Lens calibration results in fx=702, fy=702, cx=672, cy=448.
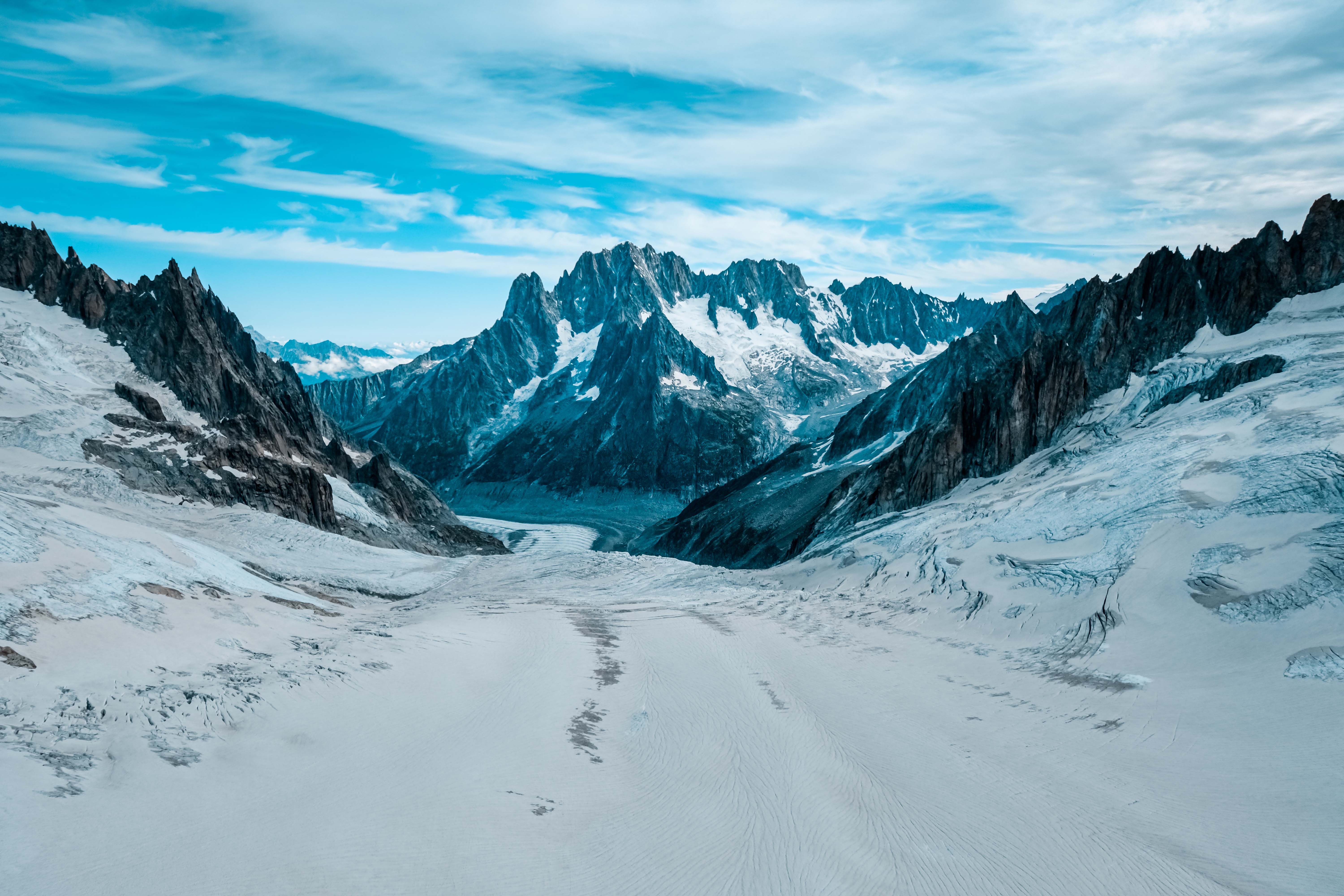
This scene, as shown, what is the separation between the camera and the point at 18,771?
9875 mm

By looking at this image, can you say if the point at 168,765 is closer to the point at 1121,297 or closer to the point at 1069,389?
the point at 1069,389

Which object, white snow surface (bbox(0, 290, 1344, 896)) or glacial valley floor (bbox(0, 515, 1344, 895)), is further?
white snow surface (bbox(0, 290, 1344, 896))

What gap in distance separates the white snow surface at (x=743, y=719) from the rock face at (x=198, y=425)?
107 feet

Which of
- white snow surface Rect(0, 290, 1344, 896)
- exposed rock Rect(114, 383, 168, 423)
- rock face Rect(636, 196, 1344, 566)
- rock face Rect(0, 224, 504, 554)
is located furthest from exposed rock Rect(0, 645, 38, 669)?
exposed rock Rect(114, 383, 168, 423)

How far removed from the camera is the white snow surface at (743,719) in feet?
34.3

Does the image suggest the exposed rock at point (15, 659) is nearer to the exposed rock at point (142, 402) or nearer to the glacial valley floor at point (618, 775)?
the glacial valley floor at point (618, 775)

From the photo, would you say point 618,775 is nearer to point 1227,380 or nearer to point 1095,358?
point 1227,380

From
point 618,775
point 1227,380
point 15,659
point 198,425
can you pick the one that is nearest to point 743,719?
point 618,775

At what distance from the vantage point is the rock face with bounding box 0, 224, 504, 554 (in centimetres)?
6197

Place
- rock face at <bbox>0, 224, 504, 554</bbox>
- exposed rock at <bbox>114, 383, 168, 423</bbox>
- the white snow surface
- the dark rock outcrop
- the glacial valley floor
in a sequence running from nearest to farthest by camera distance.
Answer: the glacial valley floor < the white snow surface < the dark rock outcrop < rock face at <bbox>0, 224, 504, 554</bbox> < exposed rock at <bbox>114, 383, 168, 423</bbox>

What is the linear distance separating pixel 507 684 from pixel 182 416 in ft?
247

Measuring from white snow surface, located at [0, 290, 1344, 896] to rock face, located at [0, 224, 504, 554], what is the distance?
32.7m

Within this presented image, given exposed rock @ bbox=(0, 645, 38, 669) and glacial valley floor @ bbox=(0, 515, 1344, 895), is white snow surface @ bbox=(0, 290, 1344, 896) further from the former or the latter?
exposed rock @ bbox=(0, 645, 38, 669)

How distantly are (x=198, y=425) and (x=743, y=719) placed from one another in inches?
3164
